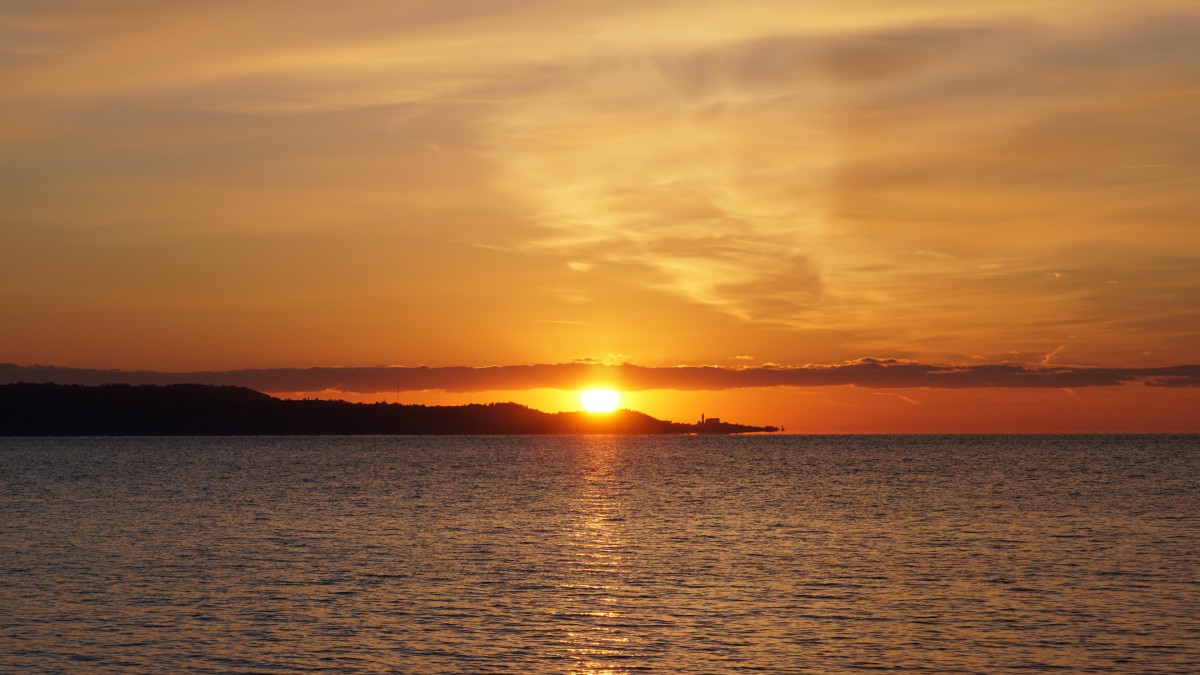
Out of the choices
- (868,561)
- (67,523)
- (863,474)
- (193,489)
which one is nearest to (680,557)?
(868,561)

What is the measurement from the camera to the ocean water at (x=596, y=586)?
4119 centimetres

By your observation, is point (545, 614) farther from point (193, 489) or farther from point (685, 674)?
point (193, 489)

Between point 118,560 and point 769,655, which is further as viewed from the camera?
point 118,560

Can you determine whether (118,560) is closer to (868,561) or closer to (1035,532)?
(868,561)

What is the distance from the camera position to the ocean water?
41188mm

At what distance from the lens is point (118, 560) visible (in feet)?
215

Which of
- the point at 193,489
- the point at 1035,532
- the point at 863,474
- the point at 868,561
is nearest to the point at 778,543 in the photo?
the point at 868,561

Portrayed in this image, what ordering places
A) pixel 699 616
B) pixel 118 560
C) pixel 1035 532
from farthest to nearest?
pixel 1035 532, pixel 118 560, pixel 699 616

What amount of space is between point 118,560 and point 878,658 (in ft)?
143

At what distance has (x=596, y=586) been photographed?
56.6 meters

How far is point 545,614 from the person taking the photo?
1925 inches

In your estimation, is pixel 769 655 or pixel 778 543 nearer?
pixel 769 655

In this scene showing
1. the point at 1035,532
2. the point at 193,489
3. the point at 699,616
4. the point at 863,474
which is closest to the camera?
the point at 699,616

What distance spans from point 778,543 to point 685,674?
127 feet
